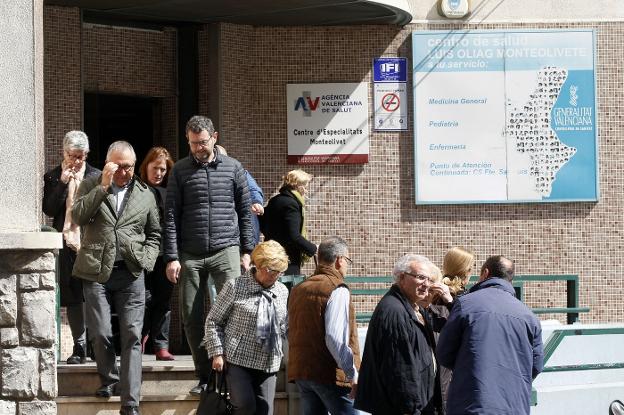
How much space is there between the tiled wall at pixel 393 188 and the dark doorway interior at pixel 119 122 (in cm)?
87

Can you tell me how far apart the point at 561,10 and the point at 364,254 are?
10.3ft

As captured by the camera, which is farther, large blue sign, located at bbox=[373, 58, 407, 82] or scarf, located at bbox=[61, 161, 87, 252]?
large blue sign, located at bbox=[373, 58, 407, 82]

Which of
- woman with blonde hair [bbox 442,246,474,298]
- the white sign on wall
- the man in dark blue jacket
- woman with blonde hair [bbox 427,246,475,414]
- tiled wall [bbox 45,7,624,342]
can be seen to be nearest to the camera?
the man in dark blue jacket

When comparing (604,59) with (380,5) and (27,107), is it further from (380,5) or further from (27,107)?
(27,107)

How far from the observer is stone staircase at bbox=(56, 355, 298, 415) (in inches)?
398

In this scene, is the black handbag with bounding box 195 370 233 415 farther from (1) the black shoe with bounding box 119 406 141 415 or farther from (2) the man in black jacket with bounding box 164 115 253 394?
(2) the man in black jacket with bounding box 164 115 253 394

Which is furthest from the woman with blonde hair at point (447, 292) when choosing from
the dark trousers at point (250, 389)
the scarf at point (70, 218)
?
the scarf at point (70, 218)

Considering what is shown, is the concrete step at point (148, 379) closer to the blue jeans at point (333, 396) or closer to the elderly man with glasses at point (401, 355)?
the blue jeans at point (333, 396)

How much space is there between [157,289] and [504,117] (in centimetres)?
440

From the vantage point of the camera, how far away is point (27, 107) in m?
9.20

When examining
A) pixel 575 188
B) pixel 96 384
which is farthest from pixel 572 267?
pixel 96 384

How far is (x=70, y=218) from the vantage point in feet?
34.0

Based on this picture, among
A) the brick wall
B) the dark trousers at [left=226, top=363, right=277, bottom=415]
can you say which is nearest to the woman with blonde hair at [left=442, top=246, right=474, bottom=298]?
the dark trousers at [left=226, top=363, right=277, bottom=415]

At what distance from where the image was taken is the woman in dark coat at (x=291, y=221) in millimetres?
11555
